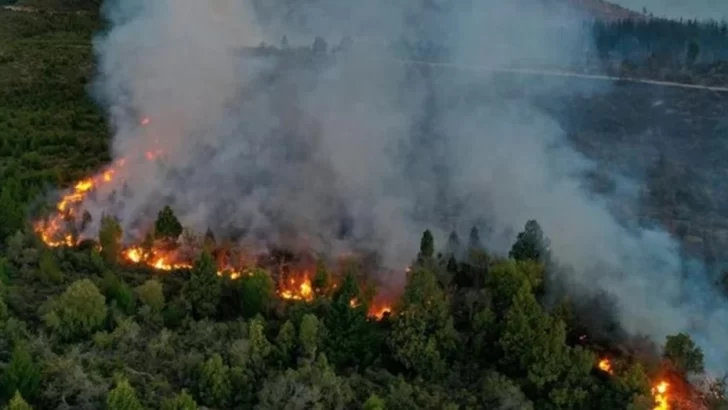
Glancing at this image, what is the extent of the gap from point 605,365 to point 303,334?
7.84m

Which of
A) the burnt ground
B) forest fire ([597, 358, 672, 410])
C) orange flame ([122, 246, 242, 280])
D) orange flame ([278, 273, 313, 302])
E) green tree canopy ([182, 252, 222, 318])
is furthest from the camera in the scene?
the burnt ground

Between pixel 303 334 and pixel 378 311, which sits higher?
pixel 378 311

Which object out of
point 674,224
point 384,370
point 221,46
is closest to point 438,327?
point 384,370

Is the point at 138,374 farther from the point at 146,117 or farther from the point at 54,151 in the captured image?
the point at 54,151

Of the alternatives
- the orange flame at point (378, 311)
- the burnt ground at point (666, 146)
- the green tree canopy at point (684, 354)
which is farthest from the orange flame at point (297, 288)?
the burnt ground at point (666, 146)

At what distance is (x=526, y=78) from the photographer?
40.3 meters

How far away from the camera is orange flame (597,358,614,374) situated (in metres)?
21.9

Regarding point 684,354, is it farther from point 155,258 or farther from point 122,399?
point 155,258

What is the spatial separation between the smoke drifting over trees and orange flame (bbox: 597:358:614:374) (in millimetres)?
1420

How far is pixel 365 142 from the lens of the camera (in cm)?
3262

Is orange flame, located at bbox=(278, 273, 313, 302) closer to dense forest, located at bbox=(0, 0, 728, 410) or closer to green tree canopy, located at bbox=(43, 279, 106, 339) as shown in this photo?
dense forest, located at bbox=(0, 0, 728, 410)

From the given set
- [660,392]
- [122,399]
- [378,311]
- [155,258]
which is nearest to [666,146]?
[660,392]

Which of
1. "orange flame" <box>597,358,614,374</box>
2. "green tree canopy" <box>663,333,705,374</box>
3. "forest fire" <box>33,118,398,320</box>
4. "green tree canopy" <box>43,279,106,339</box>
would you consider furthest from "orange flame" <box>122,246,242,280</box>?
"green tree canopy" <box>663,333,705,374</box>

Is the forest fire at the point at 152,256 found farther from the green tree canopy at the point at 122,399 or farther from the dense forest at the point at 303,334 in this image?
the green tree canopy at the point at 122,399
